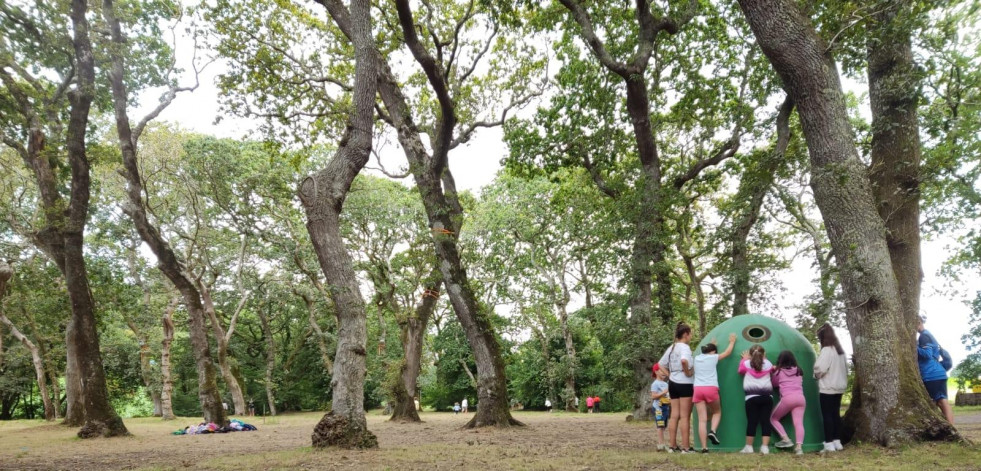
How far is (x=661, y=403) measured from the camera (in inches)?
337

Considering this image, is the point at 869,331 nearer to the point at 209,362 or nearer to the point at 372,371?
the point at 209,362

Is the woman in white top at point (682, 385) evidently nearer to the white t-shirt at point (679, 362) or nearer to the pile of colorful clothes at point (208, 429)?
the white t-shirt at point (679, 362)

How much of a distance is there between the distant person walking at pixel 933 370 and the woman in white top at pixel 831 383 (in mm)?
1523

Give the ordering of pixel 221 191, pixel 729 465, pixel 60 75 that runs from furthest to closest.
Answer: pixel 221 191 < pixel 60 75 < pixel 729 465

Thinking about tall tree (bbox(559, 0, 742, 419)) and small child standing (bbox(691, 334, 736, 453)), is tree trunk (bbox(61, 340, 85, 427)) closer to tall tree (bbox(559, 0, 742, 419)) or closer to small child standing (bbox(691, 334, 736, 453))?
tall tree (bbox(559, 0, 742, 419))

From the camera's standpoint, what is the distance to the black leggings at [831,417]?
24.2ft

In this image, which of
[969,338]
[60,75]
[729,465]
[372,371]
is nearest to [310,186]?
[729,465]

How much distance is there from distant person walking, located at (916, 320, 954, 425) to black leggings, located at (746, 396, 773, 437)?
103 inches

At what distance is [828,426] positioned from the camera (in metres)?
7.39

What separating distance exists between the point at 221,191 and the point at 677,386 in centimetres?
2074

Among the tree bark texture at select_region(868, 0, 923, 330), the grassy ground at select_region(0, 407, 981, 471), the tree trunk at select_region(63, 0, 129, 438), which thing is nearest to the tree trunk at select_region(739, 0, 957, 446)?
the grassy ground at select_region(0, 407, 981, 471)

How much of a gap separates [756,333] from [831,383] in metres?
1.10

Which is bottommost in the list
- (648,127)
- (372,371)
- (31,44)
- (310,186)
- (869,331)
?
(372,371)

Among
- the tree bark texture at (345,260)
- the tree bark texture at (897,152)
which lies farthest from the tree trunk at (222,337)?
the tree bark texture at (897,152)
